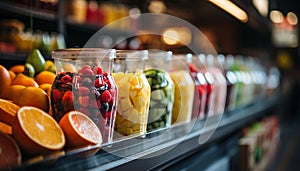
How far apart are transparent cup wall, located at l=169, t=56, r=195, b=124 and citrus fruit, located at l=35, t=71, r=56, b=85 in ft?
1.28

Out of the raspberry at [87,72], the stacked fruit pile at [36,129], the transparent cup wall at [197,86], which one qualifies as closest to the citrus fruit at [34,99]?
the stacked fruit pile at [36,129]

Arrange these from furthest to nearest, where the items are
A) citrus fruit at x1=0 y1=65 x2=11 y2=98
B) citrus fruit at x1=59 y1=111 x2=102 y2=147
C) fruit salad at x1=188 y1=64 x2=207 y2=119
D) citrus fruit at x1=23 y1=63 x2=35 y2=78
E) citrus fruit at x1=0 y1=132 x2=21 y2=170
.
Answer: fruit salad at x1=188 y1=64 x2=207 y2=119, citrus fruit at x1=23 y1=63 x2=35 y2=78, citrus fruit at x1=0 y1=65 x2=11 y2=98, citrus fruit at x1=59 y1=111 x2=102 y2=147, citrus fruit at x1=0 y1=132 x2=21 y2=170

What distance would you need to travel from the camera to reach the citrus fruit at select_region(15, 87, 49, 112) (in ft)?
3.01

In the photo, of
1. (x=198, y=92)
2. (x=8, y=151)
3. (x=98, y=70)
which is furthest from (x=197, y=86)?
(x=8, y=151)

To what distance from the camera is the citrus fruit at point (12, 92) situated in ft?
3.28

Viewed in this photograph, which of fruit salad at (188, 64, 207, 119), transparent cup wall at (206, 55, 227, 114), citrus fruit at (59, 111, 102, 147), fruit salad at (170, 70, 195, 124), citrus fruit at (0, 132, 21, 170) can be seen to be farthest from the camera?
transparent cup wall at (206, 55, 227, 114)

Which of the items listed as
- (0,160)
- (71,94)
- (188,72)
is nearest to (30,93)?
(71,94)

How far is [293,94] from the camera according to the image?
6.17 meters

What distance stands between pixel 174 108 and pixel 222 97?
0.69 metres

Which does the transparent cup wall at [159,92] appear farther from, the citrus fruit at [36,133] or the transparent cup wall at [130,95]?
the citrus fruit at [36,133]

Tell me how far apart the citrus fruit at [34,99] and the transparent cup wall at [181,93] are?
1.68 feet

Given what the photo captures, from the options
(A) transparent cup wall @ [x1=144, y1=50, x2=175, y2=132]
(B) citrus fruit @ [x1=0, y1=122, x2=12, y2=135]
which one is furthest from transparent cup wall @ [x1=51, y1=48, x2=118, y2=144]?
(A) transparent cup wall @ [x1=144, y1=50, x2=175, y2=132]

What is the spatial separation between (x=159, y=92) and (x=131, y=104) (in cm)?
19

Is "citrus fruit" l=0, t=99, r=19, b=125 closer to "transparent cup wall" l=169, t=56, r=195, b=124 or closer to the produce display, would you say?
the produce display
